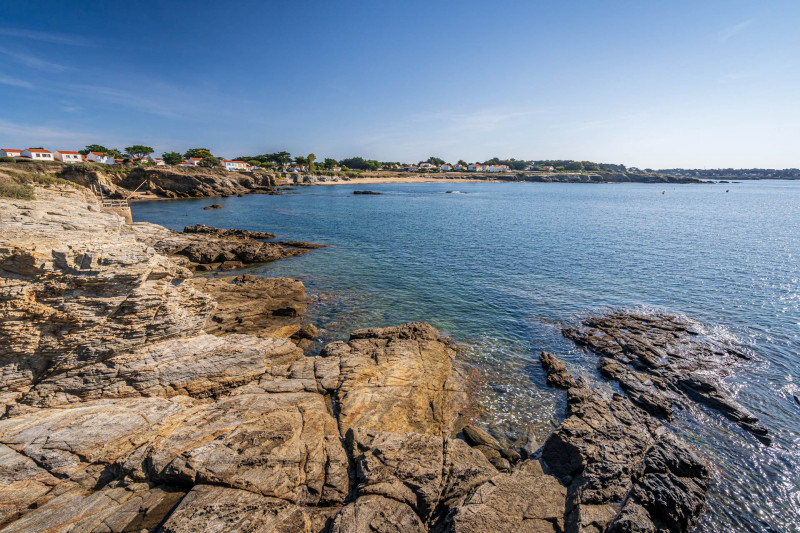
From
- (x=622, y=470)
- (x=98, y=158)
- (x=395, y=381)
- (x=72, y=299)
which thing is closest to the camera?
(x=622, y=470)

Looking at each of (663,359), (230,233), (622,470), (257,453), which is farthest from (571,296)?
(230,233)

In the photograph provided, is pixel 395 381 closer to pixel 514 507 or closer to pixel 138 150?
pixel 514 507

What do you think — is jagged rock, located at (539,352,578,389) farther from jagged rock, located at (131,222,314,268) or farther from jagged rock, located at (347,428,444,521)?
jagged rock, located at (131,222,314,268)

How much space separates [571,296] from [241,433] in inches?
951

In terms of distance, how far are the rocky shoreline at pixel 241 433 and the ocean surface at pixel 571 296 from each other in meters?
1.53

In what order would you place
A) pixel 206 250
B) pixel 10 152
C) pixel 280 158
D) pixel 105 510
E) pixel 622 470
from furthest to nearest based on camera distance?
pixel 280 158
pixel 10 152
pixel 206 250
pixel 622 470
pixel 105 510

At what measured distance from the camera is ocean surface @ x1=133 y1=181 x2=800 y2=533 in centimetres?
1233

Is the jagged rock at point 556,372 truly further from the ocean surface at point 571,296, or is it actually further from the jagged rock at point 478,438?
the jagged rock at point 478,438

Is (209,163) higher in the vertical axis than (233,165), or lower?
lower

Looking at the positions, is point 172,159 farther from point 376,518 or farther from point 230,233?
point 376,518

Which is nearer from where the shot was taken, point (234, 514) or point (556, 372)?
point (234, 514)

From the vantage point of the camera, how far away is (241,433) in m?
9.66

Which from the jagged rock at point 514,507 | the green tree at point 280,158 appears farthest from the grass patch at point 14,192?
the green tree at point 280,158

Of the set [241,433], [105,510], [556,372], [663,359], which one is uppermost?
[241,433]
